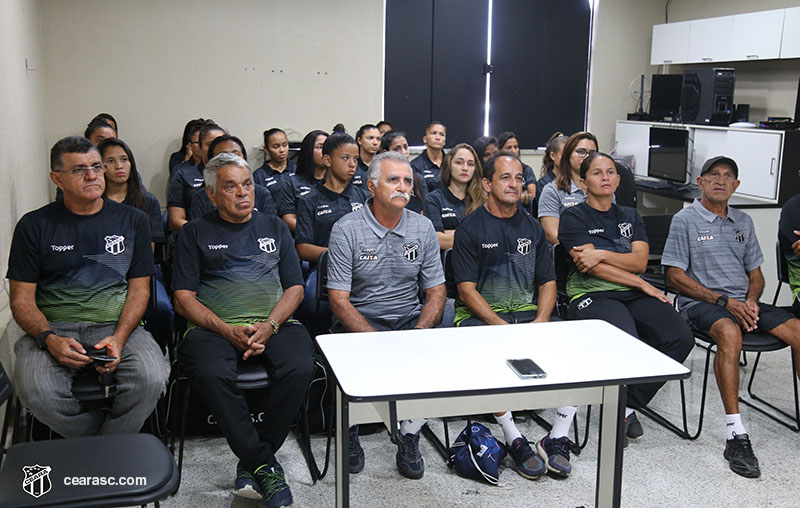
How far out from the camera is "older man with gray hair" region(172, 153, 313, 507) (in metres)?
2.61

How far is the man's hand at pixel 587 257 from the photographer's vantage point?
11.0ft

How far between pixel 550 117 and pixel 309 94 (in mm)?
2633

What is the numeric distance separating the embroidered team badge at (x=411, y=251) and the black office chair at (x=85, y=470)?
1.41 meters

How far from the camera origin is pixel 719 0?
23.4 ft

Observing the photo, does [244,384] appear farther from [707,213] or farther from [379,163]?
[707,213]

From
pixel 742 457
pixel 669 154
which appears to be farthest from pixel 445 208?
pixel 669 154

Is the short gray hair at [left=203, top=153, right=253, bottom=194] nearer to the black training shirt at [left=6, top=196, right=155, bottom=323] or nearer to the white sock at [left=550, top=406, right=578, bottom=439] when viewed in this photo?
the black training shirt at [left=6, top=196, right=155, bottom=323]

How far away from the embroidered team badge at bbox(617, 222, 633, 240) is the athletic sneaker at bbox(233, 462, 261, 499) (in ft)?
6.47

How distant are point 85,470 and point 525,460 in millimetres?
1680

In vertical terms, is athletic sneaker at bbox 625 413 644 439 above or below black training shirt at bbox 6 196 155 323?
below

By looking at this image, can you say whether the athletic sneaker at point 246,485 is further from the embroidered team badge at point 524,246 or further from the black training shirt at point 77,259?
the embroidered team badge at point 524,246

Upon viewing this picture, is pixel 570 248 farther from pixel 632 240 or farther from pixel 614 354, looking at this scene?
pixel 614 354

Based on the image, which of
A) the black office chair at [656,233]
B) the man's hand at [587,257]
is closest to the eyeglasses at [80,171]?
the man's hand at [587,257]

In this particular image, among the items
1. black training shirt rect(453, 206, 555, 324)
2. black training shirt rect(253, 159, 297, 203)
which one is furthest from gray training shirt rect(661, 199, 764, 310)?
black training shirt rect(253, 159, 297, 203)
